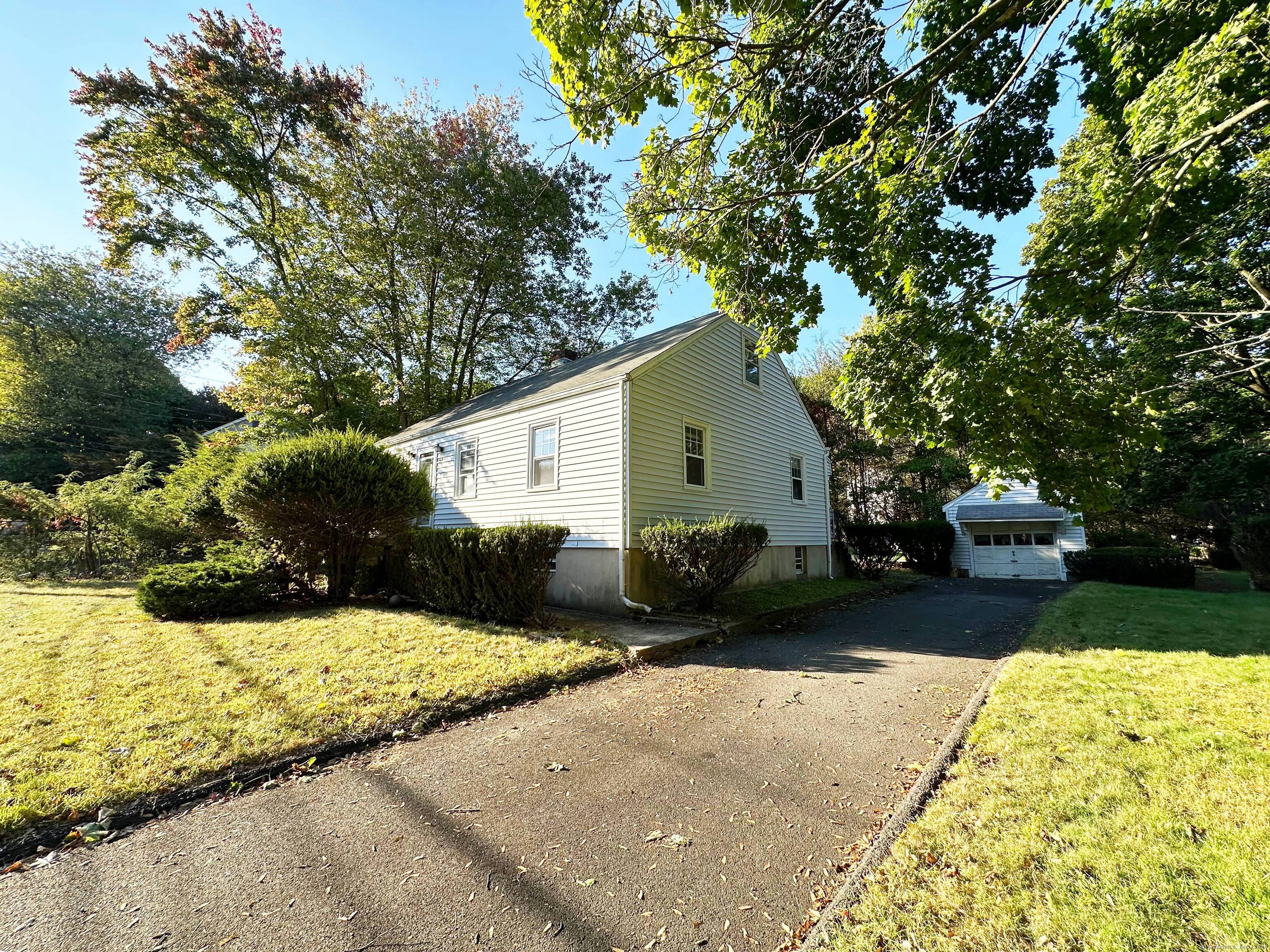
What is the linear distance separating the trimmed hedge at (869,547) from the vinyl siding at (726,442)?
7.12 ft

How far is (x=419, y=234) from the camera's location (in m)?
19.6

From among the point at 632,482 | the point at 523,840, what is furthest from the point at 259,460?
the point at 523,840

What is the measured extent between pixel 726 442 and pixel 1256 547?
18.5 meters

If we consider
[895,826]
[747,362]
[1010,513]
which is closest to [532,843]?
[895,826]

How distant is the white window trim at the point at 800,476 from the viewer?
14922mm

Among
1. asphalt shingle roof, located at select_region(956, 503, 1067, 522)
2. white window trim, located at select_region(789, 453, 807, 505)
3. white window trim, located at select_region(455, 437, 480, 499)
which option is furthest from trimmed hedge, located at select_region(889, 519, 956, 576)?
white window trim, located at select_region(455, 437, 480, 499)

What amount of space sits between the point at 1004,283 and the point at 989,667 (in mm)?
4370

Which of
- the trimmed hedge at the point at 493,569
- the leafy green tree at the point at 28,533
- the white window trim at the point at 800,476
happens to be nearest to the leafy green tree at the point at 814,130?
the trimmed hedge at the point at 493,569

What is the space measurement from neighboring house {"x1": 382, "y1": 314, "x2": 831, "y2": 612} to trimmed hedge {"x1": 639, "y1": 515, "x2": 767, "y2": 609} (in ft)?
2.77

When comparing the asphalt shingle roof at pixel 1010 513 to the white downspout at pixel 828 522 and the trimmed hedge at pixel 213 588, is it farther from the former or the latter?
the trimmed hedge at pixel 213 588

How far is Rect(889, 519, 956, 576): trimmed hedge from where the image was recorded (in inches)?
790

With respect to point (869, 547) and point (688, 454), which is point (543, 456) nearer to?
point (688, 454)

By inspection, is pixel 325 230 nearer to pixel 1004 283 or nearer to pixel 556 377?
pixel 556 377

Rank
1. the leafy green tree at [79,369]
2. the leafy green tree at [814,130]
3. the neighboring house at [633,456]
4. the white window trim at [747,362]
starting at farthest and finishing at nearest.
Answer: the leafy green tree at [79,369] → the white window trim at [747,362] → the neighboring house at [633,456] → the leafy green tree at [814,130]
